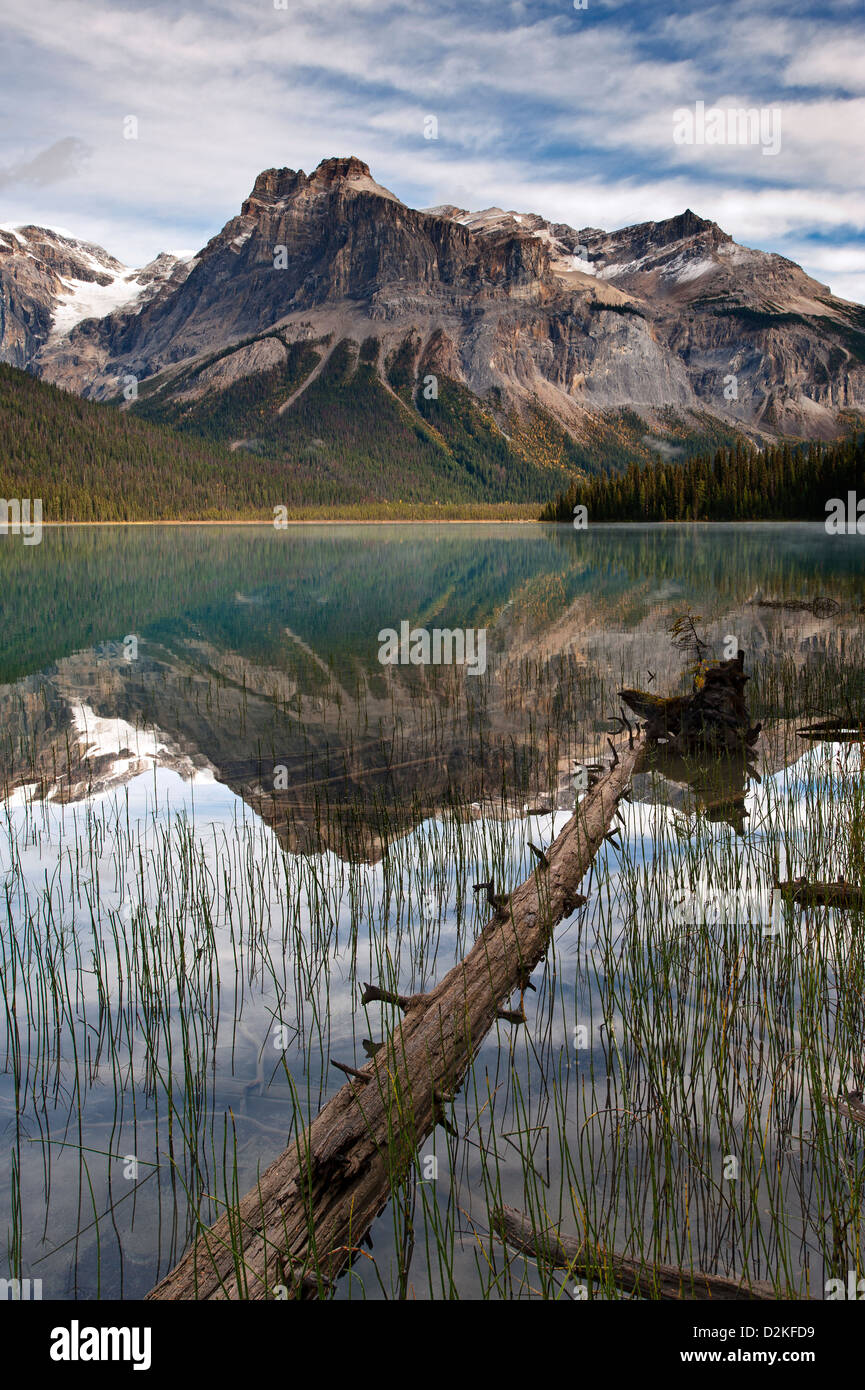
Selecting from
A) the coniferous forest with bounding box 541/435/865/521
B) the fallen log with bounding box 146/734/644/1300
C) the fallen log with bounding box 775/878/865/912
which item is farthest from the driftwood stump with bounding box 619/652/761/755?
the coniferous forest with bounding box 541/435/865/521

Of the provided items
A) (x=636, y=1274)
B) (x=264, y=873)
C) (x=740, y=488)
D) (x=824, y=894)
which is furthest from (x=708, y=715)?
(x=740, y=488)

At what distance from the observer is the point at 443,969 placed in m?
6.34

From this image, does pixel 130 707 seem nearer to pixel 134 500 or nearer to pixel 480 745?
pixel 480 745

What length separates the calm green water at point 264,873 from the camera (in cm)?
426

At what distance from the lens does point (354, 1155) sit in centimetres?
373

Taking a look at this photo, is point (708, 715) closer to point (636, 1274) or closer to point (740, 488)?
point (636, 1274)

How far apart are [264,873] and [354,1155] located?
187 inches

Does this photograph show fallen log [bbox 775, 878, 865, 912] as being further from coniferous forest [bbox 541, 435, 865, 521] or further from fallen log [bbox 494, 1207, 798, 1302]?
coniferous forest [bbox 541, 435, 865, 521]

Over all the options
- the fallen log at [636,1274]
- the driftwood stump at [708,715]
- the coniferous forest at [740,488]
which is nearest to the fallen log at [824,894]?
the fallen log at [636,1274]

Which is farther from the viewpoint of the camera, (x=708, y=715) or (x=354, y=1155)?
(x=708, y=715)

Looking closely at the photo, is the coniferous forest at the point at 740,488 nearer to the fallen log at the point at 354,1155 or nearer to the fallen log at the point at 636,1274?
the fallen log at the point at 354,1155

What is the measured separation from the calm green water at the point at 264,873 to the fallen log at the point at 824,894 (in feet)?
3.49

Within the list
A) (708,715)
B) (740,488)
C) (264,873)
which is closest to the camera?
(264,873)
